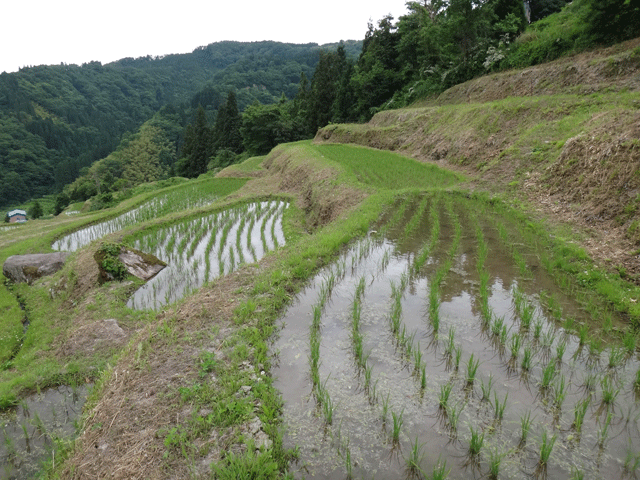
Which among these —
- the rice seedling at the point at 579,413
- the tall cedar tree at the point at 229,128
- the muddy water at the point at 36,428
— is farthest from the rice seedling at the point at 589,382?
the tall cedar tree at the point at 229,128

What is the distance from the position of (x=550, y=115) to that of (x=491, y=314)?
1071cm

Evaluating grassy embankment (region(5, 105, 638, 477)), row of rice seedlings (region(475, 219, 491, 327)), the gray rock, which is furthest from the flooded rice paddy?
row of rice seedlings (region(475, 219, 491, 327))

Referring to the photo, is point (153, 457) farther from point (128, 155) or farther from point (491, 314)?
point (128, 155)

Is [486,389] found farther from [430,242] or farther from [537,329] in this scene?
[430,242]

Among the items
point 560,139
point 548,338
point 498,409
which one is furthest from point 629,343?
point 560,139

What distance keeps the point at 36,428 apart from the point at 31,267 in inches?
322

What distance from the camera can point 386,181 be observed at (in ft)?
45.2

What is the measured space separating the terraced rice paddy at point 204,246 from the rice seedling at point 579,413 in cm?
615

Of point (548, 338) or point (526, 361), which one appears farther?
point (548, 338)

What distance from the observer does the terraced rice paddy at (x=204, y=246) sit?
755 cm

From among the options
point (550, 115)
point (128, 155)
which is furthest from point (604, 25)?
point (128, 155)

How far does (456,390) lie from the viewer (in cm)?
345

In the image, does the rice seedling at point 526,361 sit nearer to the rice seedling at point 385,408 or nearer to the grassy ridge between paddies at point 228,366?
the rice seedling at point 385,408

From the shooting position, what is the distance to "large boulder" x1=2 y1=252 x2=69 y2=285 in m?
10.3
